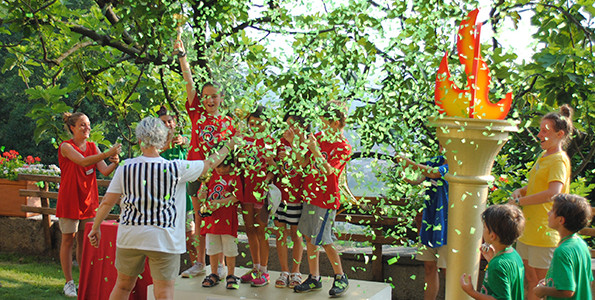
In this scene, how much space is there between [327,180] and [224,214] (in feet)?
2.63

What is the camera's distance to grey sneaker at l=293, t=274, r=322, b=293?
4.11m

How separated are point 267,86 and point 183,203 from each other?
88cm

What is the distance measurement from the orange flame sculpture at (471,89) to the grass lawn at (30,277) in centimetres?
398

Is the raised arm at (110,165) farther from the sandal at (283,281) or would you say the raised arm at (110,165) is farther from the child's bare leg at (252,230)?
the sandal at (283,281)

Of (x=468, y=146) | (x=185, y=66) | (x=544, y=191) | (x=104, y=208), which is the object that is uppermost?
(x=185, y=66)

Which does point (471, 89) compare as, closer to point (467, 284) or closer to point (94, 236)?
point (467, 284)

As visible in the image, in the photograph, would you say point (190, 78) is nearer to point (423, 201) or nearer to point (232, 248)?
point (232, 248)

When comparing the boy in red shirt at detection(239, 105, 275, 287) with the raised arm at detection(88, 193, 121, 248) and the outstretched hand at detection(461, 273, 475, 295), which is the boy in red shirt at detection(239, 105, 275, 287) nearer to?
the raised arm at detection(88, 193, 121, 248)

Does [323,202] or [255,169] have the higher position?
[255,169]

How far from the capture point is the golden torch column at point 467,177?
2.63m

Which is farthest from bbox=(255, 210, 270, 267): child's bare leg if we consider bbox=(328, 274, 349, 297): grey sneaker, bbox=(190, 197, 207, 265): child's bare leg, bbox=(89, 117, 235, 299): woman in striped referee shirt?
bbox=(89, 117, 235, 299): woman in striped referee shirt

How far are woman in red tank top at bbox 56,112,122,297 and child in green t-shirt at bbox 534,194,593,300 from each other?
135 inches

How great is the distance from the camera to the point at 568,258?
9.23 feet

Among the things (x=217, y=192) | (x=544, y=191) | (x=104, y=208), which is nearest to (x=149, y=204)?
(x=104, y=208)
